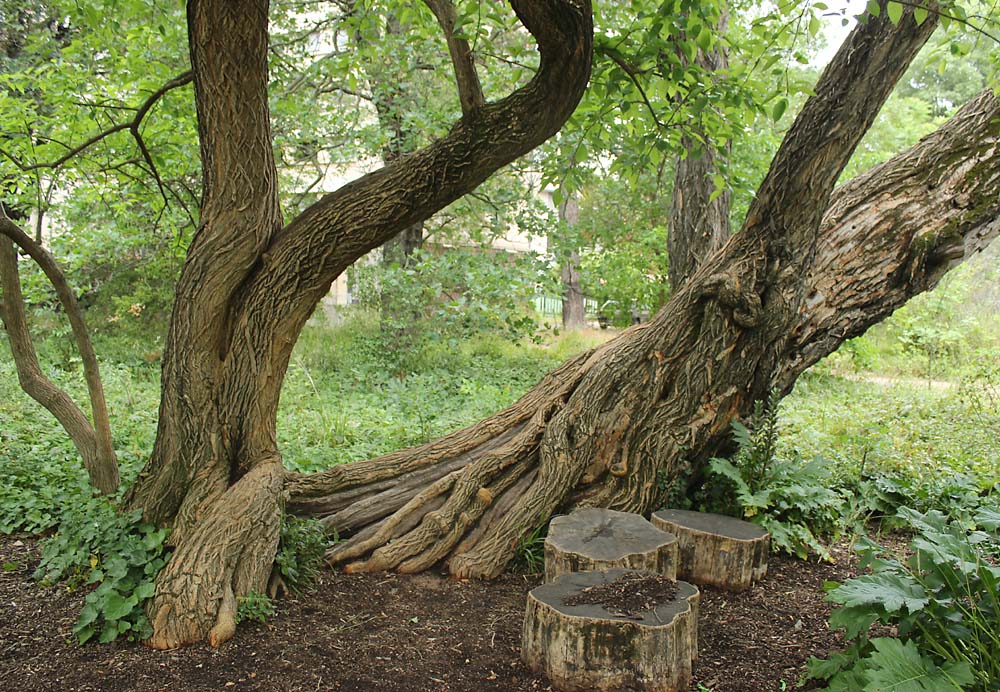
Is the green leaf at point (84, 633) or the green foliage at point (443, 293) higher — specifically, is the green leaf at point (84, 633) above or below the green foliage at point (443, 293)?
below

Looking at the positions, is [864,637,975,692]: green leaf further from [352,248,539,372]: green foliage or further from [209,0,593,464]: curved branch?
[352,248,539,372]: green foliage

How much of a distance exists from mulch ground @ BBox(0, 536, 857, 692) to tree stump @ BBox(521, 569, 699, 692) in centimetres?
16

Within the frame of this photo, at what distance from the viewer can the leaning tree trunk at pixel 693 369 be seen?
4879 millimetres

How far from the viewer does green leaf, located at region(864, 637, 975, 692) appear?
2617 mm

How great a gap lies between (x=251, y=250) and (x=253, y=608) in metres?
2.03

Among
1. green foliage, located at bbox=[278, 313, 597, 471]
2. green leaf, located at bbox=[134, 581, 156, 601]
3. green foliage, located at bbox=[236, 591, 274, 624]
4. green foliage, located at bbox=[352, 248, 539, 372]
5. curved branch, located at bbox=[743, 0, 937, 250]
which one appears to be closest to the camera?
green leaf, located at bbox=[134, 581, 156, 601]

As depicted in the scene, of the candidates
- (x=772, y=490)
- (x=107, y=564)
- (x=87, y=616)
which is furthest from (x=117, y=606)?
(x=772, y=490)

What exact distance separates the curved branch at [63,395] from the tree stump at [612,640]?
3.27 meters

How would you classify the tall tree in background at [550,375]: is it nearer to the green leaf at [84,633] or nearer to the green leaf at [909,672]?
the green leaf at [84,633]

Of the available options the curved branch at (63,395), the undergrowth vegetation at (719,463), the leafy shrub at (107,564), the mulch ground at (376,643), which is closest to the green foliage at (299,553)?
the undergrowth vegetation at (719,463)

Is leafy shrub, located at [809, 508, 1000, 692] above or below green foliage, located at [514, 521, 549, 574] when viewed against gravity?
above

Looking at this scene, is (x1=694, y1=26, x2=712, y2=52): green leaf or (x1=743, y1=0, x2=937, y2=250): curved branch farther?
(x1=743, y1=0, x2=937, y2=250): curved branch

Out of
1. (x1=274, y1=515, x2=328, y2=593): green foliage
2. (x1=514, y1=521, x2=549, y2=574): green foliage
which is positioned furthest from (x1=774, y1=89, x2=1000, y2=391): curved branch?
(x1=274, y1=515, x2=328, y2=593): green foliage

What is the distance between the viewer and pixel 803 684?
134 inches
